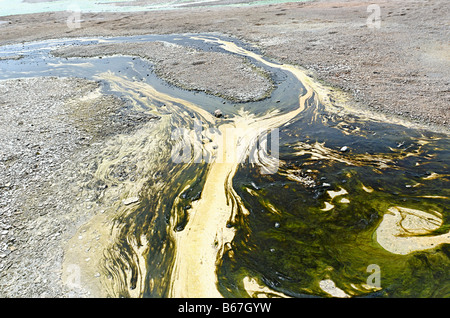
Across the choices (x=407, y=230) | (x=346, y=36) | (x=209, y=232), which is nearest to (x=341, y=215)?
(x=407, y=230)

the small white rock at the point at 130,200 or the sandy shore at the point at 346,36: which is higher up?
the sandy shore at the point at 346,36

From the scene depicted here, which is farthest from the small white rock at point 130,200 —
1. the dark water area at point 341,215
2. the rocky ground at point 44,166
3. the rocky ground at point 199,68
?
the rocky ground at point 199,68

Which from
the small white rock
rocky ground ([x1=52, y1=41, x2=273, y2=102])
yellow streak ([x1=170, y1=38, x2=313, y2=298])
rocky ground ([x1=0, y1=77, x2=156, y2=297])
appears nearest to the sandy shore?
rocky ground ([x1=52, y1=41, x2=273, y2=102])

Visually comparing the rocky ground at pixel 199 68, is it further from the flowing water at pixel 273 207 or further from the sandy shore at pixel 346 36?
the sandy shore at pixel 346 36

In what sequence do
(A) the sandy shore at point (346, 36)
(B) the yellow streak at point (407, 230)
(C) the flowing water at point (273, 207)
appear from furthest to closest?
Result: (A) the sandy shore at point (346, 36) → (B) the yellow streak at point (407, 230) → (C) the flowing water at point (273, 207)

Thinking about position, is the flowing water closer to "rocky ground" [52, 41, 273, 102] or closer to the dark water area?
the dark water area

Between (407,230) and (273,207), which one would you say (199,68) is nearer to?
(273,207)
